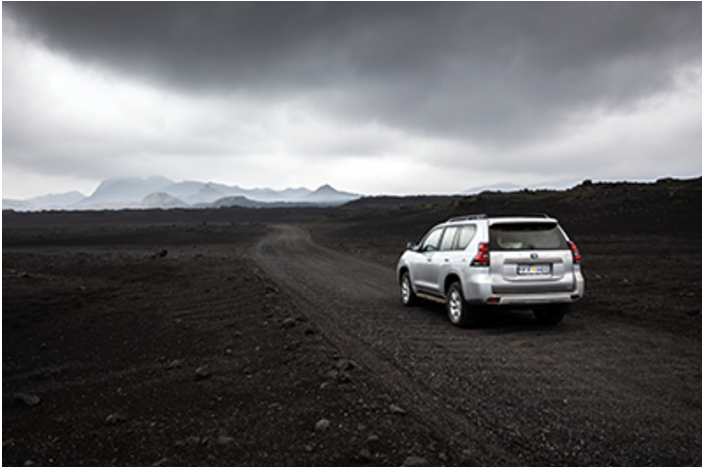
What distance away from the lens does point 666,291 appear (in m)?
11.1

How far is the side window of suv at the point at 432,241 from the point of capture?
31.4 ft

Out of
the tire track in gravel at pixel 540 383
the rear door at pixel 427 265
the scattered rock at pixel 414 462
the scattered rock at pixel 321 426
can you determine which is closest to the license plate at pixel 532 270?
the tire track in gravel at pixel 540 383

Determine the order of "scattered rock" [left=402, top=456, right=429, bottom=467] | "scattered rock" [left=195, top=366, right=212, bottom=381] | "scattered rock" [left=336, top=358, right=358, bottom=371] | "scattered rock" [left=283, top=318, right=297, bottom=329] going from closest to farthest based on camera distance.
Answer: "scattered rock" [left=402, top=456, right=429, bottom=467] → "scattered rock" [left=336, top=358, right=358, bottom=371] → "scattered rock" [left=195, top=366, right=212, bottom=381] → "scattered rock" [left=283, top=318, right=297, bottom=329]

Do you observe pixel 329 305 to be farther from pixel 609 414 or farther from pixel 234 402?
pixel 609 414

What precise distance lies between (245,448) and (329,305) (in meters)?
6.48

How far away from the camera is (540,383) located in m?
5.32

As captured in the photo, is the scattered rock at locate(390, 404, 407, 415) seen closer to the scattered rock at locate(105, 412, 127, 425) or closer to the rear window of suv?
the scattered rock at locate(105, 412, 127, 425)

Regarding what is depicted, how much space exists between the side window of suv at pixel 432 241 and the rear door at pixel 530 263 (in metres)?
1.84

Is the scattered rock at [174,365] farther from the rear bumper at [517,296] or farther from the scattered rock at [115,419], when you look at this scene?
the rear bumper at [517,296]

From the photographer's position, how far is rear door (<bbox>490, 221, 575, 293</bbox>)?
7.55 meters

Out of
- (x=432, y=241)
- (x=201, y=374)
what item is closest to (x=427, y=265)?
(x=432, y=241)

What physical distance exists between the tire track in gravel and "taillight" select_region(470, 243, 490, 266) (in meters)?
1.23

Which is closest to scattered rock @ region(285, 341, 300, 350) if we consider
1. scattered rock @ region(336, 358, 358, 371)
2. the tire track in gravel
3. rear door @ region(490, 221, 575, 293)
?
the tire track in gravel

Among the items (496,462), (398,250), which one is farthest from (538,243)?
(398,250)
